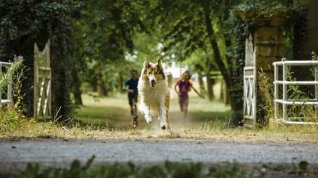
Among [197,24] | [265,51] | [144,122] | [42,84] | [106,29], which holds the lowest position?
[144,122]

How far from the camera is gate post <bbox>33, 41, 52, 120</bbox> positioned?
1963cm

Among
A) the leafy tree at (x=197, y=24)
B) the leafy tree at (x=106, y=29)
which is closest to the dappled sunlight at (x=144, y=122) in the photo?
the leafy tree at (x=197, y=24)

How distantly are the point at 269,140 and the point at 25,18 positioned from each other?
36.8ft

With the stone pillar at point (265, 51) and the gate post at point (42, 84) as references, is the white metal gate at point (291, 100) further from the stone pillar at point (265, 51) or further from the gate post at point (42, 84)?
the gate post at point (42, 84)

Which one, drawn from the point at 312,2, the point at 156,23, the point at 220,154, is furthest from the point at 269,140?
the point at 156,23

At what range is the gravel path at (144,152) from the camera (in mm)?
8836

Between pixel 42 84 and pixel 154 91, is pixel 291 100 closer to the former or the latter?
pixel 154 91

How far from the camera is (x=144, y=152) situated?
9.75 m

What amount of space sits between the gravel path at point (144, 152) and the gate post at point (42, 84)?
7736 mm

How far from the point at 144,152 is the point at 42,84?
441 inches

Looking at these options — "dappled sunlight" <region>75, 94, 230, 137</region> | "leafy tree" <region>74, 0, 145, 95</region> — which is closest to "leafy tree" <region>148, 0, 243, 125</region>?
"leafy tree" <region>74, 0, 145, 95</region>

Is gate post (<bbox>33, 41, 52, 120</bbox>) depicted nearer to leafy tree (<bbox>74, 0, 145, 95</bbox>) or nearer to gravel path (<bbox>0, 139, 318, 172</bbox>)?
gravel path (<bbox>0, 139, 318, 172</bbox>)

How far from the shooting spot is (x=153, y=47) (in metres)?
49.2

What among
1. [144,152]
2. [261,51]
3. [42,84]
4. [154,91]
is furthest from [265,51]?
[144,152]
